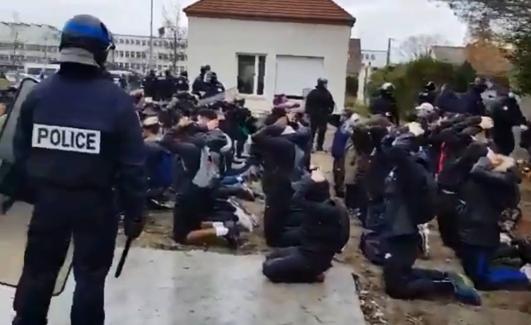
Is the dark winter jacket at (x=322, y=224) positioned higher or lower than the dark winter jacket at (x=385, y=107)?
lower

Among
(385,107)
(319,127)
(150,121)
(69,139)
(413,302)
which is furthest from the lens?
(319,127)

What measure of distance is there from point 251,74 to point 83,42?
73.5 ft

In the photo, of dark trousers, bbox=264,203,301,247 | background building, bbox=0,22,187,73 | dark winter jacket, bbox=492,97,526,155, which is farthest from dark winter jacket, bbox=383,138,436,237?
background building, bbox=0,22,187,73

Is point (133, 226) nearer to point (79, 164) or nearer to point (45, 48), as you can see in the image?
point (79, 164)

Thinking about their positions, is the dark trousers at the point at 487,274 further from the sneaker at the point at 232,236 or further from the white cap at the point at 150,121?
the white cap at the point at 150,121

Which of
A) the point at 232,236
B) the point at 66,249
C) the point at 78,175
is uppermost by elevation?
the point at 78,175

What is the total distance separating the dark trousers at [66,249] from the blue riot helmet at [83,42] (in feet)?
2.29

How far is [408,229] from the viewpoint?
7355 mm

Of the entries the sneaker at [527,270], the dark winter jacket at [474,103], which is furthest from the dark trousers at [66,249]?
the dark winter jacket at [474,103]

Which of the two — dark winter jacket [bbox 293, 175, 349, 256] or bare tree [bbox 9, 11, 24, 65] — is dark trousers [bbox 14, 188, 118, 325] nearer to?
dark winter jacket [bbox 293, 175, 349, 256]

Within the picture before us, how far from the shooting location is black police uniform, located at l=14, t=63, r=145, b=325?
458cm

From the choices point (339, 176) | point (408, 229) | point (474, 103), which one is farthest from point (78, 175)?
point (474, 103)

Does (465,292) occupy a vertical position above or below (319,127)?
below

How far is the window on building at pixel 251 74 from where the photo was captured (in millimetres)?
26703
